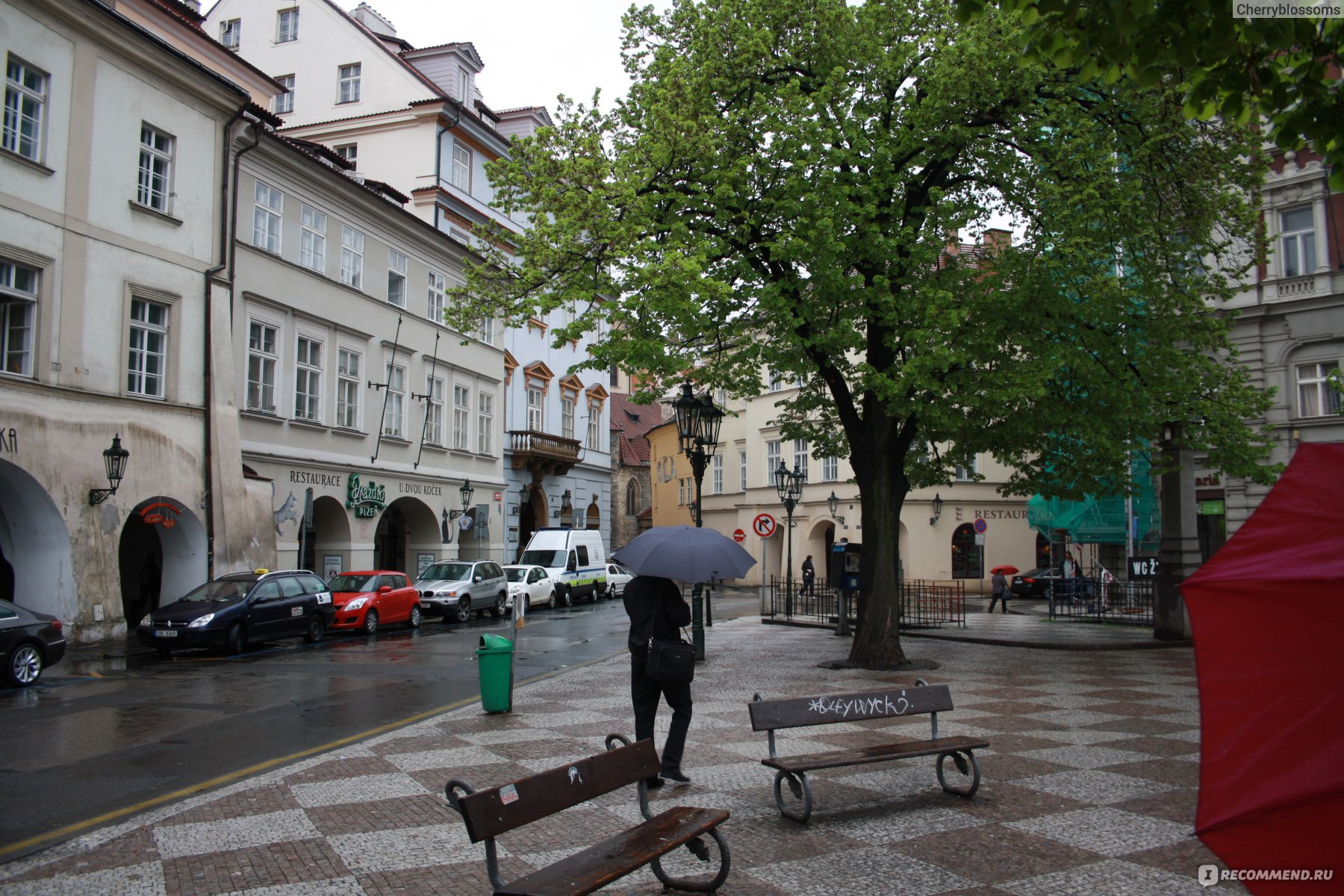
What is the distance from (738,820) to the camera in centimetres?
691

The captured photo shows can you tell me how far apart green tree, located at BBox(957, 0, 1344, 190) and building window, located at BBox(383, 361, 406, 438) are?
27491 mm

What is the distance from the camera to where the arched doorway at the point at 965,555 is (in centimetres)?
4438

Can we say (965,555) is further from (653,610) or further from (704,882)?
(704,882)

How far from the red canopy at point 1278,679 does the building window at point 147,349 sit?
74.1 feet

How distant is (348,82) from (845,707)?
122 feet

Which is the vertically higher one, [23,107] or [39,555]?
[23,107]

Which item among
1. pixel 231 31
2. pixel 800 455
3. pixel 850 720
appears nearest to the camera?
pixel 850 720

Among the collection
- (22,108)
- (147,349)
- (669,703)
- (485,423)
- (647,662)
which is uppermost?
(22,108)

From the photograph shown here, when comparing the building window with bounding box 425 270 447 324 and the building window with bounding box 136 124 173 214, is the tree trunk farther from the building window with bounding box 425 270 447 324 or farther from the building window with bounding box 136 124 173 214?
the building window with bounding box 425 270 447 324

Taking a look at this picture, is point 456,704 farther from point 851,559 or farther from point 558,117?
point 851,559

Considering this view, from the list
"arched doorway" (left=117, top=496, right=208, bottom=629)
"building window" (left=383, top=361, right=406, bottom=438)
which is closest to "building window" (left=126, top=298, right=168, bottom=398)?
"arched doorway" (left=117, top=496, right=208, bottom=629)

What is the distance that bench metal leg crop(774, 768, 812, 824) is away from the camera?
6668 mm

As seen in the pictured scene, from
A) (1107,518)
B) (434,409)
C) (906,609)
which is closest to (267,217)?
(434,409)

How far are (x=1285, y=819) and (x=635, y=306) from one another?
1210 centimetres
